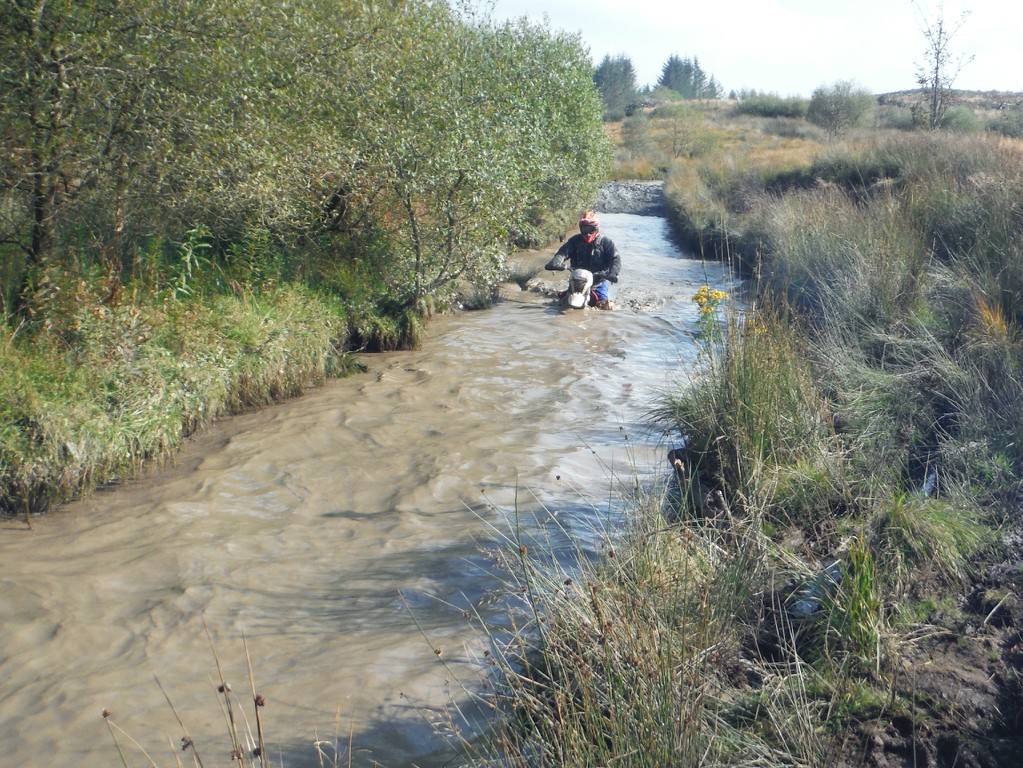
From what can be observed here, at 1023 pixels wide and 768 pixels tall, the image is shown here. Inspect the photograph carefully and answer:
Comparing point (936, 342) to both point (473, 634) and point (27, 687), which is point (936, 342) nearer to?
point (473, 634)

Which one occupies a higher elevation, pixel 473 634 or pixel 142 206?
pixel 142 206

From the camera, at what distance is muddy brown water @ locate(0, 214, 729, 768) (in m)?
4.05

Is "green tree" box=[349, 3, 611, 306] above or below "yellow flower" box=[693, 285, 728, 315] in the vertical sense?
above

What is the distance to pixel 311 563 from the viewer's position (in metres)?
5.69

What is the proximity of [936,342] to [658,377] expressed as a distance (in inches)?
151

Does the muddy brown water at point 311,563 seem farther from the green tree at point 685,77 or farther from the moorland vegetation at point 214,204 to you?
the green tree at point 685,77

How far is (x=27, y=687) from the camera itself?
14.0 feet

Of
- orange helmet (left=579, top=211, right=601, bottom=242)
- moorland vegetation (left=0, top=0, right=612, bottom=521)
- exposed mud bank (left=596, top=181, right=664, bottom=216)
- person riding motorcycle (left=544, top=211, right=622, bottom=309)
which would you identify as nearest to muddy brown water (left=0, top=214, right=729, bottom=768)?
moorland vegetation (left=0, top=0, right=612, bottom=521)

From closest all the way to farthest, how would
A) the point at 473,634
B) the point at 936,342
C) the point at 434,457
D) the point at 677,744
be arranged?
the point at 677,744 < the point at 473,634 < the point at 936,342 < the point at 434,457

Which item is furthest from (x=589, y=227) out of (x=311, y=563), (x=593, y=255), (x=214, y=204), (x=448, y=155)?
(x=311, y=563)

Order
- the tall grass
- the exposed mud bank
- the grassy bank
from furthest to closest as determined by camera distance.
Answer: the exposed mud bank
the tall grass
the grassy bank

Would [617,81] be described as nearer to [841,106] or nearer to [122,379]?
[841,106]

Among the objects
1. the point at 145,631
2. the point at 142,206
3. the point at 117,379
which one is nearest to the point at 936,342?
the point at 145,631

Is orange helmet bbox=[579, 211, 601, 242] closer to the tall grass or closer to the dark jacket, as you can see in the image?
the dark jacket
